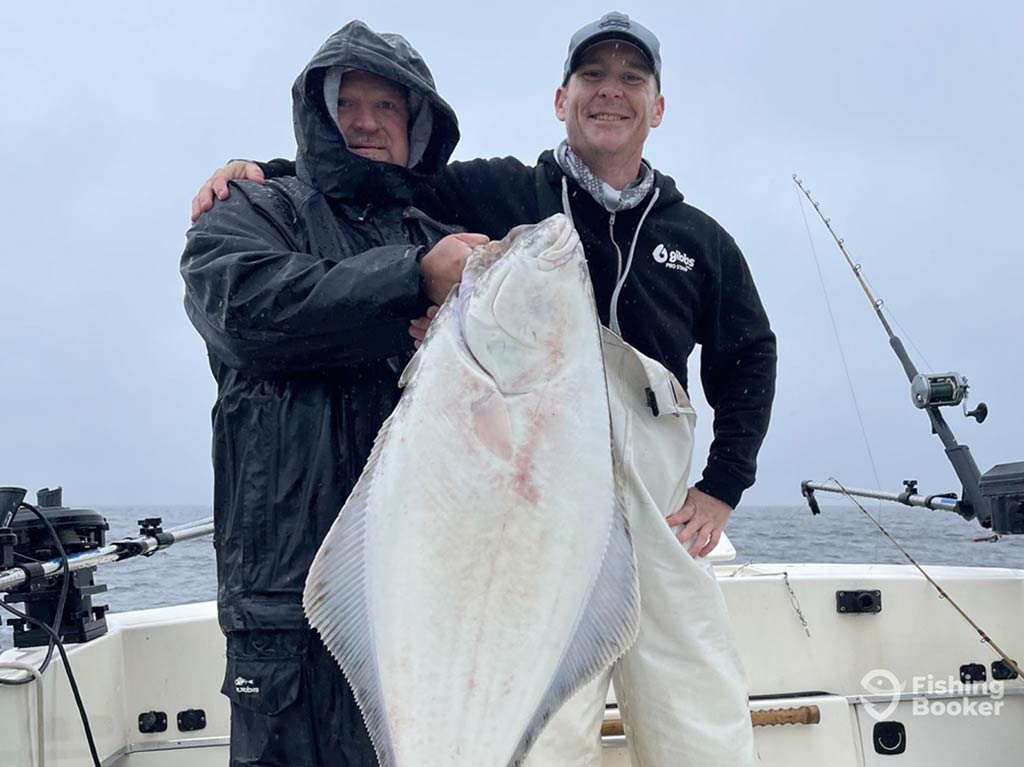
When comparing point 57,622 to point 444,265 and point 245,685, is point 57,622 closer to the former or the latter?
point 245,685

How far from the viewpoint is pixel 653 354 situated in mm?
2947

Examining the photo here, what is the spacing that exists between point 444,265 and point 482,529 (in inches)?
20.5

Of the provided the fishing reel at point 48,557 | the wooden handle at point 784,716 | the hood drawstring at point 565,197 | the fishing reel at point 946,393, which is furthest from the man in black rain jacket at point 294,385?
the fishing reel at point 946,393

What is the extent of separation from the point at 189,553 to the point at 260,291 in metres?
16.1

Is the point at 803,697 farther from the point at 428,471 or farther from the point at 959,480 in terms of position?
the point at 428,471

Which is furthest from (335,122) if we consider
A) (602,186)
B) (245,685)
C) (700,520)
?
(700,520)

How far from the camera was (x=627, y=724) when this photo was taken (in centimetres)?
274

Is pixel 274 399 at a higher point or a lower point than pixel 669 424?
higher

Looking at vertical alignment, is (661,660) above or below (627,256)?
below

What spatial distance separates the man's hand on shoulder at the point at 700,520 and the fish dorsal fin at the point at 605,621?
1.16m

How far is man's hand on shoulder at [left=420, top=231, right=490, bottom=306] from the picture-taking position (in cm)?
176

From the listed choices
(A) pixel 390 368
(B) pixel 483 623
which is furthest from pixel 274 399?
(B) pixel 483 623

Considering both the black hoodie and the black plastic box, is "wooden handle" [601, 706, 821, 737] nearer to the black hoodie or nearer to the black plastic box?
the black plastic box

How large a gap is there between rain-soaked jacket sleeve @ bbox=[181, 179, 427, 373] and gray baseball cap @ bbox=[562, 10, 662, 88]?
1538 millimetres
